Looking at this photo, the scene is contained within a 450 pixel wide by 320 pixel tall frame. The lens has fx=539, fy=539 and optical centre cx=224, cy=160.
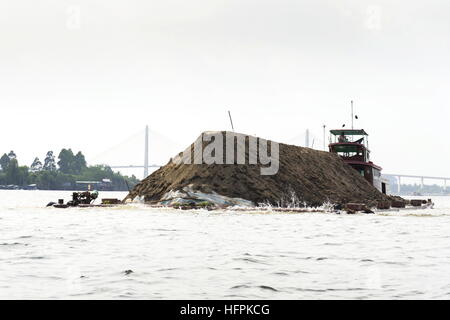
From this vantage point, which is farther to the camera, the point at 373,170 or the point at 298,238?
the point at 373,170

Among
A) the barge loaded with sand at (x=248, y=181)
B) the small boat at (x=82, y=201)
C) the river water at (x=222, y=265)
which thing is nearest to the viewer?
the river water at (x=222, y=265)

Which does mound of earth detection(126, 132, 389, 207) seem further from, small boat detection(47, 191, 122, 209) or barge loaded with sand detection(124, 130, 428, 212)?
small boat detection(47, 191, 122, 209)

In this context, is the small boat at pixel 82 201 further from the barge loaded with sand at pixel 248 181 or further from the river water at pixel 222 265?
the river water at pixel 222 265

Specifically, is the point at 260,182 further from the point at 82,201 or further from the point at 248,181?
the point at 82,201

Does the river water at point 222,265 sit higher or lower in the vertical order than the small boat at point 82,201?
lower

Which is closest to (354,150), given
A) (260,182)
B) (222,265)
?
(260,182)

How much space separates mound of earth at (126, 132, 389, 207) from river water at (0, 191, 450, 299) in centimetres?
2522

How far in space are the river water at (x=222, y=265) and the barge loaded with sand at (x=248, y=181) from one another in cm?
2484

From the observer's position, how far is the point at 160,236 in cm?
2438

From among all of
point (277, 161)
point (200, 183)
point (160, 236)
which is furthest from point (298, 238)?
point (277, 161)

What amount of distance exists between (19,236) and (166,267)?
12398 mm

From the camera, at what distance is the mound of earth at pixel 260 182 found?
171 feet

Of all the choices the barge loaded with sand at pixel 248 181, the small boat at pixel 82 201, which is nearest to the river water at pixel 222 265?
the barge loaded with sand at pixel 248 181
